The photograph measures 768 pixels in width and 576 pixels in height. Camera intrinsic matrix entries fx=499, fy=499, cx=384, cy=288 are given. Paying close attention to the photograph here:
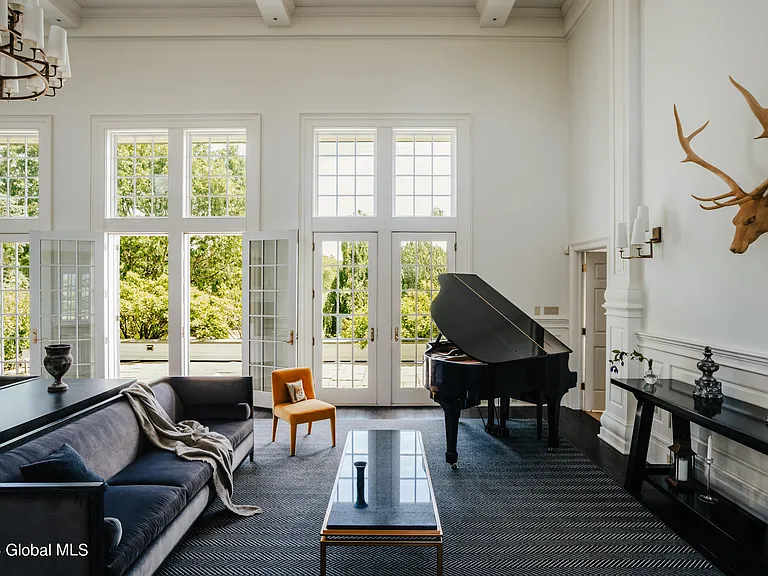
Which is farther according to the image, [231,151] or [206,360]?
[206,360]

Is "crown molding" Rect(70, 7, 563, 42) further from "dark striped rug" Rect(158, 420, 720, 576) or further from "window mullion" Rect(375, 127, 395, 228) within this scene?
"dark striped rug" Rect(158, 420, 720, 576)

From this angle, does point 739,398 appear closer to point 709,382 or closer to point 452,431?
point 709,382

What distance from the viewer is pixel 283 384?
187 inches

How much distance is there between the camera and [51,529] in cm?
198

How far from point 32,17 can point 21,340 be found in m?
5.06

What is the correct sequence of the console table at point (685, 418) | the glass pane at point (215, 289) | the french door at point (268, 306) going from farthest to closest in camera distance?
the glass pane at point (215, 289), the french door at point (268, 306), the console table at point (685, 418)

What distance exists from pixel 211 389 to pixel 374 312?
2593mm

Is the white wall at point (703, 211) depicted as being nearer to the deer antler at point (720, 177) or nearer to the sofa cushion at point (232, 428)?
the deer antler at point (720, 177)

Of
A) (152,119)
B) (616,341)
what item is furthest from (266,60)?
(616,341)

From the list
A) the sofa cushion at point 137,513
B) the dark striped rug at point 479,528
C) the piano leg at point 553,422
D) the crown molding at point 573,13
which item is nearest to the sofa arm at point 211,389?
the dark striped rug at point 479,528

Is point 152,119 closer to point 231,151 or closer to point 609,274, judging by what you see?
point 231,151

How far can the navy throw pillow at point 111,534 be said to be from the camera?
208 centimetres

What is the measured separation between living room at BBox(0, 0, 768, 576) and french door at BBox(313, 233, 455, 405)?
A: 35 mm

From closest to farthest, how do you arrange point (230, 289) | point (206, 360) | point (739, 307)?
point (739, 307)
point (206, 360)
point (230, 289)
